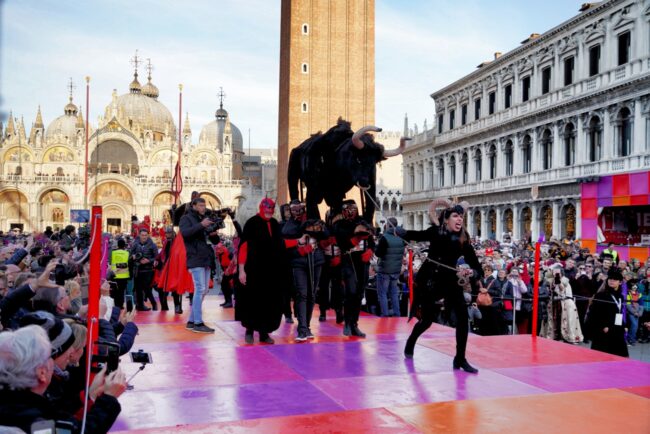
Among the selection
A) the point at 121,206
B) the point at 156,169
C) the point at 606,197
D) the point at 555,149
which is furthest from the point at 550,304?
the point at 156,169

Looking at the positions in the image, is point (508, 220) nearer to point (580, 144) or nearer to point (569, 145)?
point (569, 145)

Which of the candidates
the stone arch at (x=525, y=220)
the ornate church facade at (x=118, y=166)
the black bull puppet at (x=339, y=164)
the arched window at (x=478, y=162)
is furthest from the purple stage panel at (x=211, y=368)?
the ornate church facade at (x=118, y=166)

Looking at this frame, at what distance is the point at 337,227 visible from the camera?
8273 mm

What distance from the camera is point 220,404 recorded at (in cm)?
519

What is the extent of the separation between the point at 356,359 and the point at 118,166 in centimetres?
7808

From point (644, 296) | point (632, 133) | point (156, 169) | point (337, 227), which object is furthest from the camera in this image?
point (156, 169)

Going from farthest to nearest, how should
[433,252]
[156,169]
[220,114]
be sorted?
[220,114] → [156,169] → [433,252]

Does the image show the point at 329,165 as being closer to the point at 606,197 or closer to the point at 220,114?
the point at 606,197

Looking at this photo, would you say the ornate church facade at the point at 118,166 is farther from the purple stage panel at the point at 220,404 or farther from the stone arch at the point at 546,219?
the purple stage panel at the point at 220,404

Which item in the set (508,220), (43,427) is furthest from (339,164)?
(508,220)

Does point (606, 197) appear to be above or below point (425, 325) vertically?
above

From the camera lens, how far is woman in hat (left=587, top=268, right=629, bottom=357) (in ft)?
28.1

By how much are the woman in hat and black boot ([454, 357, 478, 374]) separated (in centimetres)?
302

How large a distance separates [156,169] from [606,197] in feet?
205
